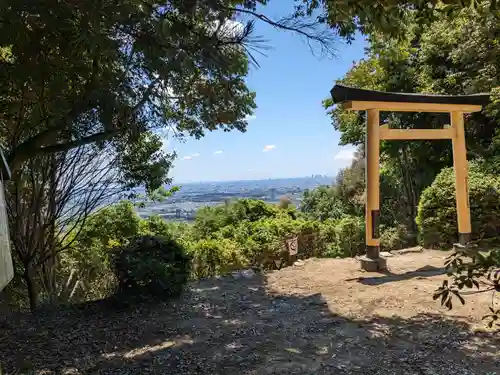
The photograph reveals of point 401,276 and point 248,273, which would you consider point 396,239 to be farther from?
point 248,273

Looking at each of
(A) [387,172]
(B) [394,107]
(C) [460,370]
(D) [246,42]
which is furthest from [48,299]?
(A) [387,172]

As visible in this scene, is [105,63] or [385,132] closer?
[105,63]

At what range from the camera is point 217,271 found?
21.1 feet

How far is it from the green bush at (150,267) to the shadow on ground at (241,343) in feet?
0.70

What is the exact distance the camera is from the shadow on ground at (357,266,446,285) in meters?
4.80

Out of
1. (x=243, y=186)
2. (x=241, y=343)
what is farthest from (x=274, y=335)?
(x=243, y=186)

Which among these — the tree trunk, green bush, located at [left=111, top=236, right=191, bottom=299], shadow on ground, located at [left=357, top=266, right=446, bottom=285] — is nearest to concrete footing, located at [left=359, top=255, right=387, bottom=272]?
shadow on ground, located at [left=357, top=266, right=446, bottom=285]

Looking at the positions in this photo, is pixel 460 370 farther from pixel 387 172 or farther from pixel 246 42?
pixel 387 172

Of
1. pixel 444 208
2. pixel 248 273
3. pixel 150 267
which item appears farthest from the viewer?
pixel 444 208

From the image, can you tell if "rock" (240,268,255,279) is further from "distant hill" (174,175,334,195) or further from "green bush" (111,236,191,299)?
"distant hill" (174,175,334,195)

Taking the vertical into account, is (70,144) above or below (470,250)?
above

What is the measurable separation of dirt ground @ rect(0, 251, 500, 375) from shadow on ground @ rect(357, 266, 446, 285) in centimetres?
4

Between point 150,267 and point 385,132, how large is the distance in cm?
349

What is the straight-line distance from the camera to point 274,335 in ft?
10.8
